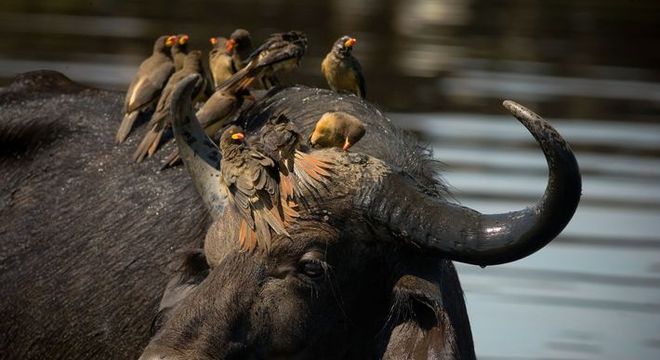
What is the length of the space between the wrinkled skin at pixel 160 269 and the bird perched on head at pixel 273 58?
2.30 feet

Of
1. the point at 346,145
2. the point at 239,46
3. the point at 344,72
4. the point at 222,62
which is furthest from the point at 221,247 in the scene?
the point at 239,46

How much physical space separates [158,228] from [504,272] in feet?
19.9

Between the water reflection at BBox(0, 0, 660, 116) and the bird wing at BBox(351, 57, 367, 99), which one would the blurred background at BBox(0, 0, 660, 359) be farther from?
the bird wing at BBox(351, 57, 367, 99)

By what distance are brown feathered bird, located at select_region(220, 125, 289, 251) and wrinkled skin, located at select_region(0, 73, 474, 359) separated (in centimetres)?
7

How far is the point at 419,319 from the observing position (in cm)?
615

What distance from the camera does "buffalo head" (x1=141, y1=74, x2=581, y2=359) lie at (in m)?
5.96

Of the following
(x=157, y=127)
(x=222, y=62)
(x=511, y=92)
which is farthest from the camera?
(x=511, y=92)

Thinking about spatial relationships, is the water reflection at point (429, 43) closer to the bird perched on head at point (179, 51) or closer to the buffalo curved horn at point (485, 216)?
the bird perched on head at point (179, 51)

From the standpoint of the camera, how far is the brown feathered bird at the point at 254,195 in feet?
20.2

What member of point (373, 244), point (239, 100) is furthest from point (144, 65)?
point (373, 244)

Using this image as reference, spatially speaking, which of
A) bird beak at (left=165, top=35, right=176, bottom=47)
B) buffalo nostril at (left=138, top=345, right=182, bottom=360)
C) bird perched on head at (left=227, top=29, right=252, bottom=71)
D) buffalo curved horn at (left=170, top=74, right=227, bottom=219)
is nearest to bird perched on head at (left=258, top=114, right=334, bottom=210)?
buffalo curved horn at (left=170, top=74, right=227, bottom=219)

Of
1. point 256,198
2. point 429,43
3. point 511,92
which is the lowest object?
point 429,43

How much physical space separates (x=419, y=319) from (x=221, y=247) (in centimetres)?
81

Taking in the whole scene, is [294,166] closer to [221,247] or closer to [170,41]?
[221,247]
